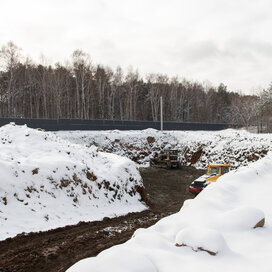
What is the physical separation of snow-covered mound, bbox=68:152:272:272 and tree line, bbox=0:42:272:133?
37.7 m

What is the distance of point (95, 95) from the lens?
52.3 meters

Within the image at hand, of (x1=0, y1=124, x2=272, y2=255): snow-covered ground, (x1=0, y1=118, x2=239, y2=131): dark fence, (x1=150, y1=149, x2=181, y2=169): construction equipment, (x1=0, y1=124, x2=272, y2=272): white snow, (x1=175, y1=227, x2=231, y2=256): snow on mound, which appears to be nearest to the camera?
(x1=0, y1=124, x2=272, y2=272): white snow

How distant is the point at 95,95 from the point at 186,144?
29061 millimetres

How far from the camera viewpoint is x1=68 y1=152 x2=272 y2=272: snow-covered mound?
4020mm

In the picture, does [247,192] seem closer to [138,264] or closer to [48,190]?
[138,264]

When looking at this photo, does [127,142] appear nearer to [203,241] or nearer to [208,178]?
[208,178]

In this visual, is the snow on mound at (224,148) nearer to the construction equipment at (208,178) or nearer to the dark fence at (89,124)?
the dark fence at (89,124)

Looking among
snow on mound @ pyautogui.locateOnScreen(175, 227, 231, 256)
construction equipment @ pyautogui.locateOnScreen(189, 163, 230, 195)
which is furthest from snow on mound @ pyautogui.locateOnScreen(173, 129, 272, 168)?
snow on mound @ pyautogui.locateOnScreen(175, 227, 231, 256)

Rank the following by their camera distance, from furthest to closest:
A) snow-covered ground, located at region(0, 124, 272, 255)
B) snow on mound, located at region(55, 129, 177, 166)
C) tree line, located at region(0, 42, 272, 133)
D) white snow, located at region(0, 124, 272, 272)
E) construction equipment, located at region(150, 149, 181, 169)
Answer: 1. tree line, located at region(0, 42, 272, 133)
2. snow on mound, located at region(55, 129, 177, 166)
3. construction equipment, located at region(150, 149, 181, 169)
4. snow-covered ground, located at region(0, 124, 272, 255)
5. white snow, located at region(0, 124, 272, 272)

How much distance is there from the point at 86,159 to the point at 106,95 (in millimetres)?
42770

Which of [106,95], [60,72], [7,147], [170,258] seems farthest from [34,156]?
[106,95]

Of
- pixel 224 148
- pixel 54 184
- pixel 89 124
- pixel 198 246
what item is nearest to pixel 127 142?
pixel 89 124

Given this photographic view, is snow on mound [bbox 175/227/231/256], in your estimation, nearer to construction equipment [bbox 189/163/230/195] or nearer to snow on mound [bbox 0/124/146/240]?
snow on mound [bbox 0/124/146/240]

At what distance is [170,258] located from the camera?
443 cm
